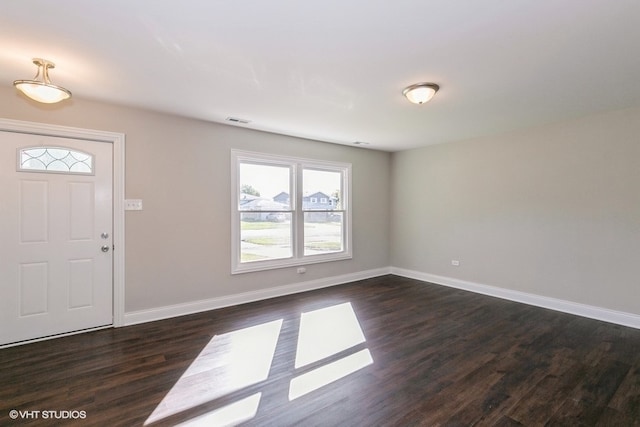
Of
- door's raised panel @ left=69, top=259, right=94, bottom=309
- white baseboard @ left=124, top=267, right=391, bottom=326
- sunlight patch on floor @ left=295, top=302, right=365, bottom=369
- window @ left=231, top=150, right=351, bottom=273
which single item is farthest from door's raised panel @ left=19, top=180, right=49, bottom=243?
sunlight patch on floor @ left=295, top=302, right=365, bottom=369

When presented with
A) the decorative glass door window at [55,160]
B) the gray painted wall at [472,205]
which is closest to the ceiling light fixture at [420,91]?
the gray painted wall at [472,205]

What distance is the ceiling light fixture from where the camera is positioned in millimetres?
2912

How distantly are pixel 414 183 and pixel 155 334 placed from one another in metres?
4.99

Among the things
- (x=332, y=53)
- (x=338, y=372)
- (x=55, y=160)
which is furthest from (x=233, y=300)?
(x=332, y=53)

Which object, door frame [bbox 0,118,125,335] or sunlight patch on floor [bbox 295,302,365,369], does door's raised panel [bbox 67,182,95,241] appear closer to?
door frame [bbox 0,118,125,335]

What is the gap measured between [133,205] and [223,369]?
2.27 metres

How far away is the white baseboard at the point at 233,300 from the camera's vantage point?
3.70m

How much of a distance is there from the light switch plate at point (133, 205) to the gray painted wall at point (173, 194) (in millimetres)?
53

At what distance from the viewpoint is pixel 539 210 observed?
4379 mm

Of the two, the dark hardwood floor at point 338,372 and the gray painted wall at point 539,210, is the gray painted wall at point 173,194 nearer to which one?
the dark hardwood floor at point 338,372

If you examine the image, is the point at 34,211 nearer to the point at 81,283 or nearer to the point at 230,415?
the point at 81,283

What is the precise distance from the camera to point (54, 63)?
2551 mm
